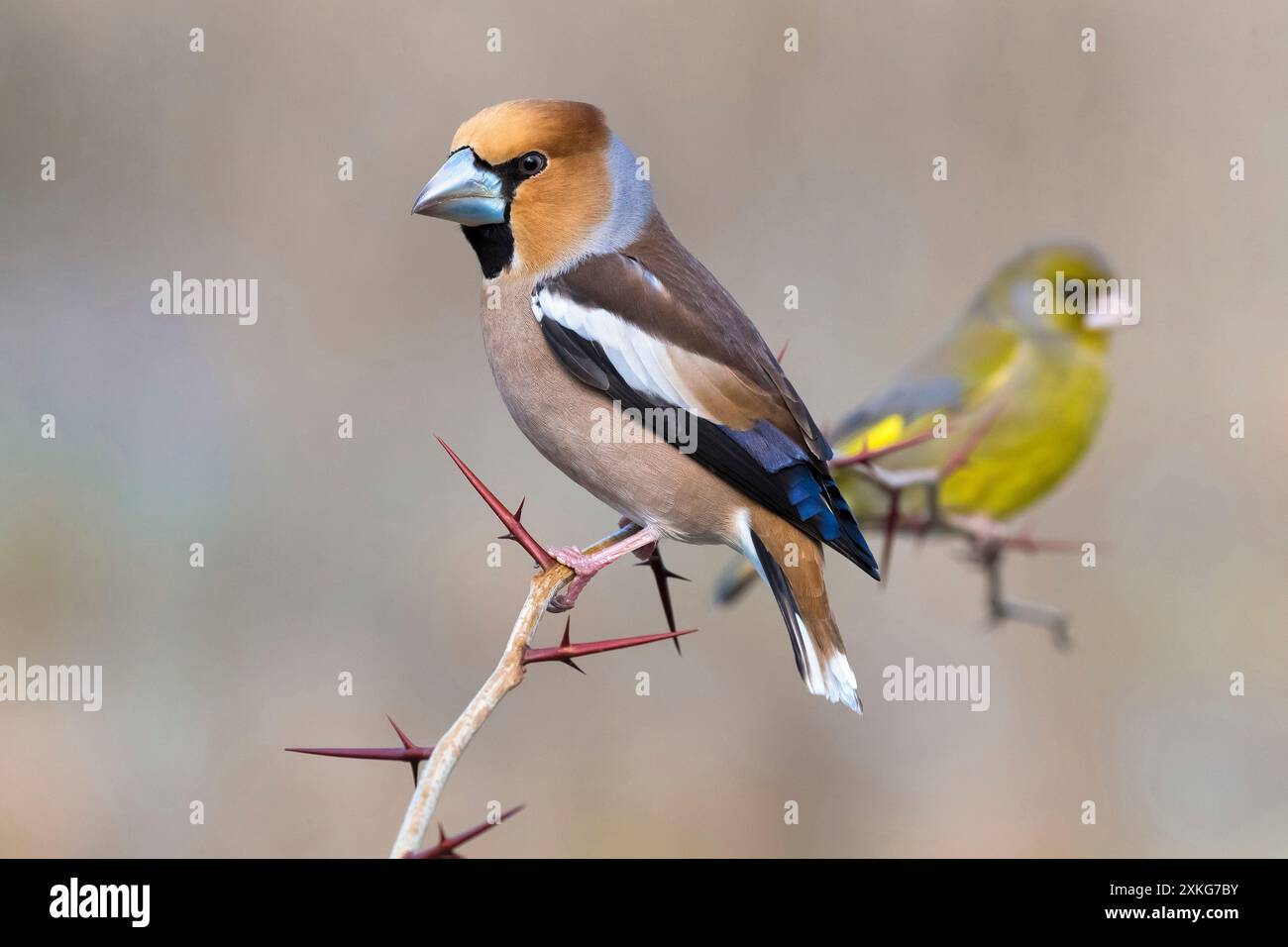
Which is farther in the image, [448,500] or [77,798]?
[448,500]

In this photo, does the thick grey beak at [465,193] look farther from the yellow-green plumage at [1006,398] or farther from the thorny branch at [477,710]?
the yellow-green plumage at [1006,398]

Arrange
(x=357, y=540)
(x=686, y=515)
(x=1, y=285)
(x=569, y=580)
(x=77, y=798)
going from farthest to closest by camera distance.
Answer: (x=1, y=285)
(x=357, y=540)
(x=77, y=798)
(x=686, y=515)
(x=569, y=580)

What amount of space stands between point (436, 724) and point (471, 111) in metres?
2.67

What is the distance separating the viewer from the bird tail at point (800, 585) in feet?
9.01

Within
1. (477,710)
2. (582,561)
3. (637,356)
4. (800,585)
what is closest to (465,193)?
(637,356)

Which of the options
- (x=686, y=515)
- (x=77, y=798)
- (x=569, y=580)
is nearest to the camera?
(x=569, y=580)

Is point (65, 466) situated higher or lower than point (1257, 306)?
lower


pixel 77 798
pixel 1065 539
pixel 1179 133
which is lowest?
pixel 77 798

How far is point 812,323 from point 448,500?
179cm

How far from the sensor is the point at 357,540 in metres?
5.67

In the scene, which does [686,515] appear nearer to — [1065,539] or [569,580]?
[569,580]

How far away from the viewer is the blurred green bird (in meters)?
4.78

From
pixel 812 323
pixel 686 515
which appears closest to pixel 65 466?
pixel 812 323
